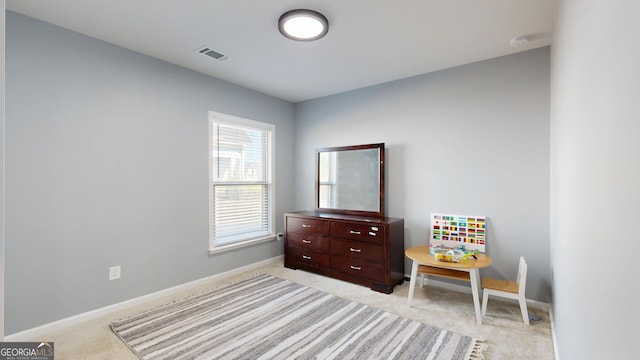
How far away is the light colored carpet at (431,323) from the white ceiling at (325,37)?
2524mm

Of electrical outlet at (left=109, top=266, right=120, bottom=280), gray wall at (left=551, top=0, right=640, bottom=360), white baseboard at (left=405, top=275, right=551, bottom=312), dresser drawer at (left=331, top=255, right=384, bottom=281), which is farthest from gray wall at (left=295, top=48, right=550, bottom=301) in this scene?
electrical outlet at (left=109, top=266, right=120, bottom=280)

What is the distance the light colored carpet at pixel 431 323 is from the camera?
2088 mm

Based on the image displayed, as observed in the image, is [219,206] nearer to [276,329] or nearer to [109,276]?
[109,276]

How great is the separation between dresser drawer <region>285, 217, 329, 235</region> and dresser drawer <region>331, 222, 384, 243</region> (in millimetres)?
143

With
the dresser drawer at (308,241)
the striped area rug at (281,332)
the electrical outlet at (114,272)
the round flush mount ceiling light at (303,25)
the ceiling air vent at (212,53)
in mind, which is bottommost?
the striped area rug at (281,332)

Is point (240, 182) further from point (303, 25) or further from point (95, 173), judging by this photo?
point (303, 25)

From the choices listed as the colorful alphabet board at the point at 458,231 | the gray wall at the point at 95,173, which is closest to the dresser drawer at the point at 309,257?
the gray wall at the point at 95,173

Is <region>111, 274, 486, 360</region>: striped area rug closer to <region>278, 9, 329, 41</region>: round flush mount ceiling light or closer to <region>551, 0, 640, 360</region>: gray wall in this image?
<region>551, 0, 640, 360</region>: gray wall

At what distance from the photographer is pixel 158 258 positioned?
3074mm

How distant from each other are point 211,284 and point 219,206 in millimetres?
959

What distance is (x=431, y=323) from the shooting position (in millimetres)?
2502

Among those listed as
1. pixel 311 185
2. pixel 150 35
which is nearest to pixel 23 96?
pixel 150 35

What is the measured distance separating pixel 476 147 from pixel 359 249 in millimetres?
1731

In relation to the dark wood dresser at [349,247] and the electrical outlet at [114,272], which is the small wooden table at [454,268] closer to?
the dark wood dresser at [349,247]
